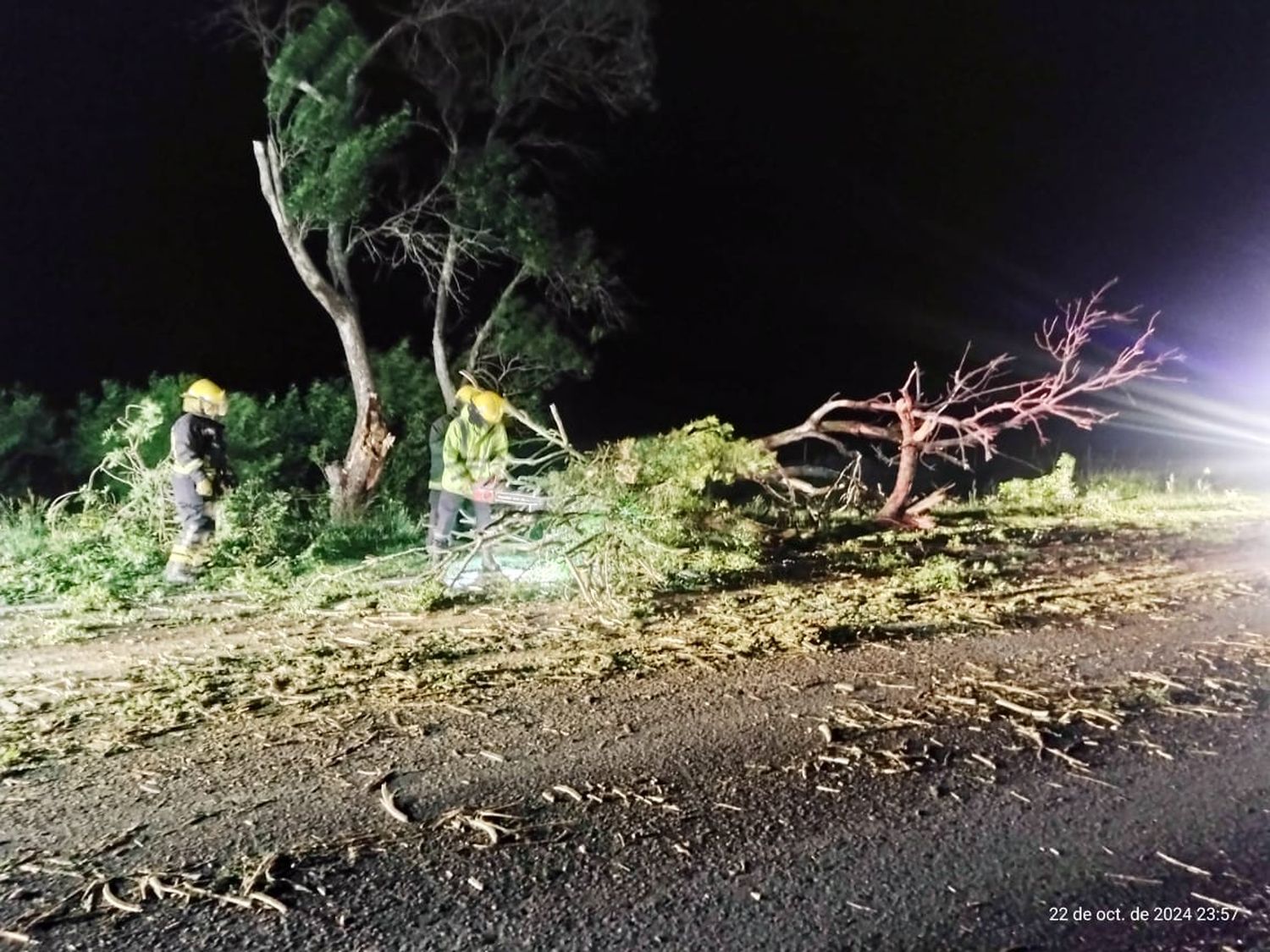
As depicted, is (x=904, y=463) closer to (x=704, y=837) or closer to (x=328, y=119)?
(x=328, y=119)

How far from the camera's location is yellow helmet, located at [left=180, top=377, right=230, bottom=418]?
745cm

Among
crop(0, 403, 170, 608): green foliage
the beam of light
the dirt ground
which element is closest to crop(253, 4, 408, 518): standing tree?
crop(0, 403, 170, 608): green foliage

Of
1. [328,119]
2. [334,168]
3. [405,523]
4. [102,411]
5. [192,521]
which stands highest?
[328,119]

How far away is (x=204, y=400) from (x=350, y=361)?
292cm

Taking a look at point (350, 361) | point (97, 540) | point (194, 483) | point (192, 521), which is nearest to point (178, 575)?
Answer: point (192, 521)

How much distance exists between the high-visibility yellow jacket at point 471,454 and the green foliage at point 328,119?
333cm

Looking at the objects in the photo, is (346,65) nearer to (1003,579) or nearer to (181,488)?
(181,488)

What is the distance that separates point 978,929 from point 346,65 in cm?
952

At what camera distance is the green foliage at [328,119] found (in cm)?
941

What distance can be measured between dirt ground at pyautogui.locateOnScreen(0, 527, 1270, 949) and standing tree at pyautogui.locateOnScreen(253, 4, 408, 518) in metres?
4.37

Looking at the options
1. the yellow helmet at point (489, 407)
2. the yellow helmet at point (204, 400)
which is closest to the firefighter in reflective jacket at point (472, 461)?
the yellow helmet at point (489, 407)

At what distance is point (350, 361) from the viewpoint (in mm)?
10352

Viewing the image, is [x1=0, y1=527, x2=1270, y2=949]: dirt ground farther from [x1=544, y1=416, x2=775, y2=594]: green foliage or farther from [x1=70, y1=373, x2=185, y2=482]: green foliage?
[x1=70, y1=373, x2=185, y2=482]: green foliage

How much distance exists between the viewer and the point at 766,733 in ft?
13.4
